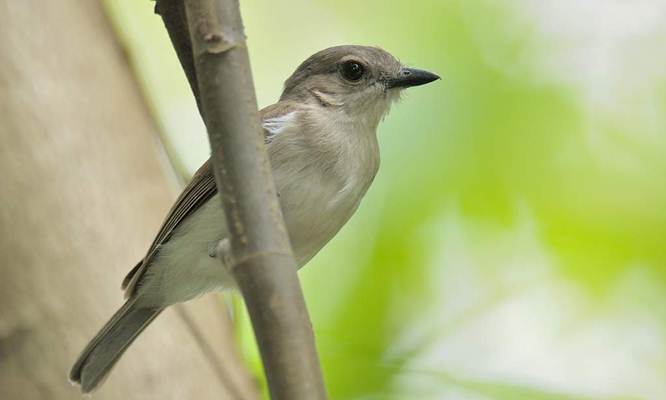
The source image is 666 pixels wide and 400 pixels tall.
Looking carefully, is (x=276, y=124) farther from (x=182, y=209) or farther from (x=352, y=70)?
(x=352, y=70)

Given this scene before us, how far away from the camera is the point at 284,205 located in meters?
3.63

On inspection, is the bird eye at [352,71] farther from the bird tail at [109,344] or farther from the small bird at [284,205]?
the bird tail at [109,344]

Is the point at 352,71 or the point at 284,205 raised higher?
the point at 352,71

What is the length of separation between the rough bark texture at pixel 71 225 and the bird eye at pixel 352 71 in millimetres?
932

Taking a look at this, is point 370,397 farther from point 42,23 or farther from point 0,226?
point 42,23

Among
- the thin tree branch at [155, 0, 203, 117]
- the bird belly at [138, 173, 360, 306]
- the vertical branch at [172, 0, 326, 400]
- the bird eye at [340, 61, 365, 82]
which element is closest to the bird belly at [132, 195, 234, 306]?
the bird belly at [138, 173, 360, 306]

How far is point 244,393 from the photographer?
408 cm

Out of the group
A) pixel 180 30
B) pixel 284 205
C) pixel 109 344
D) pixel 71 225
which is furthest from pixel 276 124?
pixel 180 30

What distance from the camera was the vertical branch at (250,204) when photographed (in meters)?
1.73

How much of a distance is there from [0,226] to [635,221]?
9.36ft

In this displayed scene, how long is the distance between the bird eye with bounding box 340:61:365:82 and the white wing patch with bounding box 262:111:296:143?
48cm

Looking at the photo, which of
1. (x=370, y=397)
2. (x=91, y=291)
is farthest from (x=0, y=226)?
(x=370, y=397)

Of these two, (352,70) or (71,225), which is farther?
(352,70)

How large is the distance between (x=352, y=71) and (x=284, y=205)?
1.01 meters
